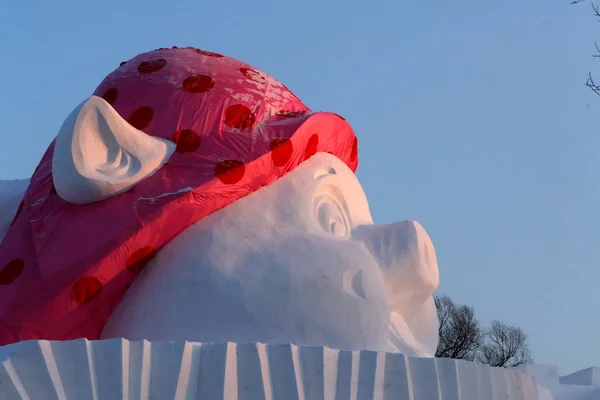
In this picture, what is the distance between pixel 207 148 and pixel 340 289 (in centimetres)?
91

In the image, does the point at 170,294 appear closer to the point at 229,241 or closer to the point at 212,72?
the point at 229,241

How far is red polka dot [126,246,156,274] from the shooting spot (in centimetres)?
383

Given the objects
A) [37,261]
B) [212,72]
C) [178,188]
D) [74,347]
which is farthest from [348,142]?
[74,347]

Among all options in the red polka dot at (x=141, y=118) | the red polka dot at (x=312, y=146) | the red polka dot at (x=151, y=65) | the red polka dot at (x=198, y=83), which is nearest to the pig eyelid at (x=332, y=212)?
the red polka dot at (x=312, y=146)

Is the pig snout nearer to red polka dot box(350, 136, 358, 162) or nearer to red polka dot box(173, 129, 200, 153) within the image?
red polka dot box(350, 136, 358, 162)

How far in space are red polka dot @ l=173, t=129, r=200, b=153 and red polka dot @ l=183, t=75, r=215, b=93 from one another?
0.25 m

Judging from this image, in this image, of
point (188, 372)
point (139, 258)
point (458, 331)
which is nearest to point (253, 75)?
point (139, 258)

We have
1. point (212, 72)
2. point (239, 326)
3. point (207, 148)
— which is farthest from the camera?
point (212, 72)

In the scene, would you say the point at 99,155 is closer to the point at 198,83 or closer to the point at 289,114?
the point at 198,83

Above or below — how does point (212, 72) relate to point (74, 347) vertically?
above

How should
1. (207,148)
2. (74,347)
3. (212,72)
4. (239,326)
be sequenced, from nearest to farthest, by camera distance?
(74,347) → (239,326) → (207,148) → (212,72)

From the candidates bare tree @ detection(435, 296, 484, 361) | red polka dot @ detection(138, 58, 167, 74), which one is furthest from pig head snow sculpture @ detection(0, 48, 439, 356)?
bare tree @ detection(435, 296, 484, 361)

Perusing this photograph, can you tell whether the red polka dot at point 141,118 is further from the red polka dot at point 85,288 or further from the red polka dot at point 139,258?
the red polka dot at point 85,288

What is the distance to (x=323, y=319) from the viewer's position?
12.2 feet
